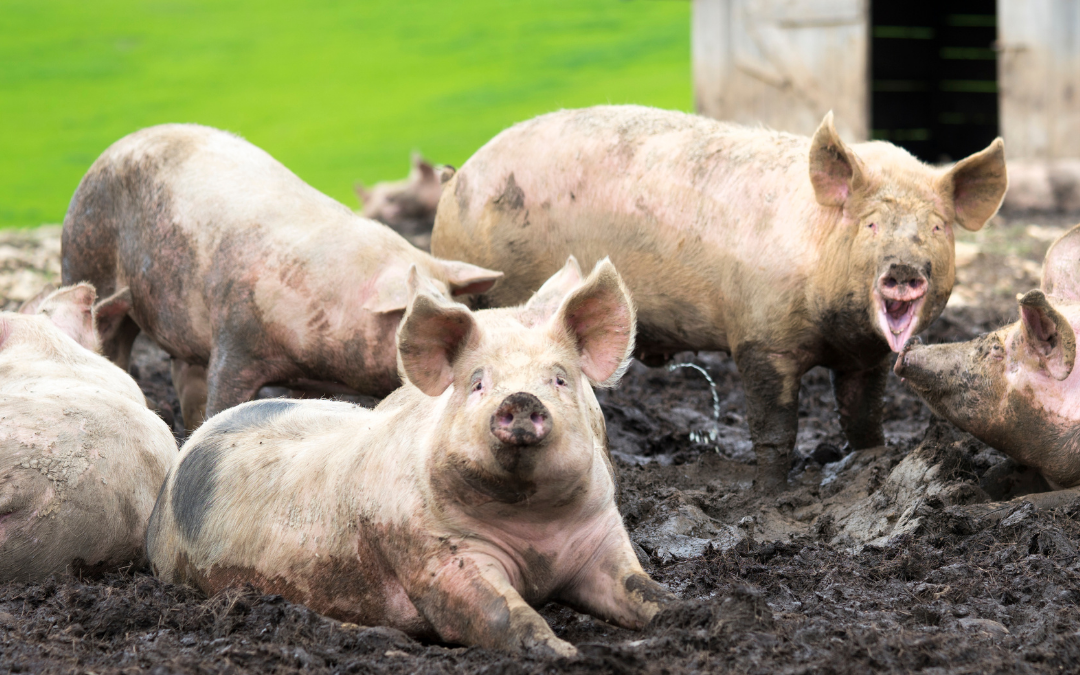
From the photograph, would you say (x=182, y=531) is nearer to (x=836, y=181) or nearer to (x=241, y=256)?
(x=241, y=256)

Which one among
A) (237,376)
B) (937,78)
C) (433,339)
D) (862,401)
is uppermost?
(433,339)

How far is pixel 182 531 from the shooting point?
3820mm

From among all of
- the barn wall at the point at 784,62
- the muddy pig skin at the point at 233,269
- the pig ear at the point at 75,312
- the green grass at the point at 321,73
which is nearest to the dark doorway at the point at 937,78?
the green grass at the point at 321,73

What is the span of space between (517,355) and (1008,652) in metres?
1.42

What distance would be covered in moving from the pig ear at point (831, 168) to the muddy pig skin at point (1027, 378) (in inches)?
26.6

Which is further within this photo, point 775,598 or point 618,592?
point 775,598

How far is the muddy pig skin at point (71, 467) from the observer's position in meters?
3.88

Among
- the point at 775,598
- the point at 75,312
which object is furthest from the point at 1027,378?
the point at 75,312

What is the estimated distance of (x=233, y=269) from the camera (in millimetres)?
5465

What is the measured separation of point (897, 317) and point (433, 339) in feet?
7.07

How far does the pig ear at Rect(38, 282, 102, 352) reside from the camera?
17.0 feet

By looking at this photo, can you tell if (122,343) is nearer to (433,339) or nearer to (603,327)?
(433,339)

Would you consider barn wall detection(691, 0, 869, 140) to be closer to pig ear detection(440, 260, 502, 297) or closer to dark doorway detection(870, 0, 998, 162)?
dark doorway detection(870, 0, 998, 162)

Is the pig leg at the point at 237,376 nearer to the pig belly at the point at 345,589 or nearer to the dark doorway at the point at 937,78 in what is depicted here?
the pig belly at the point at 345,589
